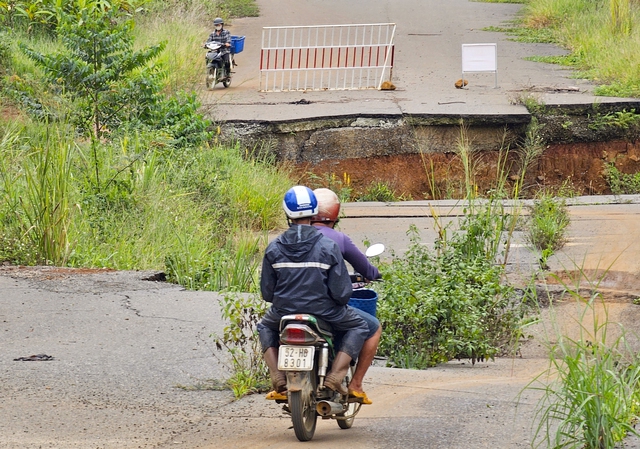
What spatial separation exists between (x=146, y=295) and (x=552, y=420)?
4510 millimetres

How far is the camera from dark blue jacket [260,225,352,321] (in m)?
4.77

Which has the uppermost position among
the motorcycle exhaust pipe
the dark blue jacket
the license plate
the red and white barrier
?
the red and white barrier

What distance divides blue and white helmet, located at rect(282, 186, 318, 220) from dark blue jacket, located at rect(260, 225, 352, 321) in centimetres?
7

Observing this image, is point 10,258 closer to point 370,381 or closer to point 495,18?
point 370,381

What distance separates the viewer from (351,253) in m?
5.06

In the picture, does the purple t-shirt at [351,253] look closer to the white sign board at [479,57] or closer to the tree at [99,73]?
the tree at [99,73]

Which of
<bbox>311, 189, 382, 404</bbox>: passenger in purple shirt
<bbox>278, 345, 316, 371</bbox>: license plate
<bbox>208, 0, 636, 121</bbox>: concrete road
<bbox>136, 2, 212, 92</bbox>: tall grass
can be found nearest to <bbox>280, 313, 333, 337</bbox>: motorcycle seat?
<bbox>278, 345, 316, 371</bbox>: license plate

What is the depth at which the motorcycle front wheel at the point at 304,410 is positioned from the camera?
4648mm

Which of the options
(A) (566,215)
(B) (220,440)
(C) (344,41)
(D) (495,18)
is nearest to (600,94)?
(A) (566,215)

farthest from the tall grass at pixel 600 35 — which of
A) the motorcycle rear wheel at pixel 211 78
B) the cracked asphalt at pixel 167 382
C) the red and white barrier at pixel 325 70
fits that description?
the cracked asphalt at pixel 167 382

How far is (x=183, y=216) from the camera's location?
11.0 m

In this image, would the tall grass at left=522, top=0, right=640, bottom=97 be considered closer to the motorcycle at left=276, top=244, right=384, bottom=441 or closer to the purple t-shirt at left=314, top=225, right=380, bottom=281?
the purple t-shirt at left=314, top=225, right=380, bottom=281

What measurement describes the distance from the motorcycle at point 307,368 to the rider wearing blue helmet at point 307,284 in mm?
68

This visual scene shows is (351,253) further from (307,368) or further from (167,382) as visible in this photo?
(167,382)
